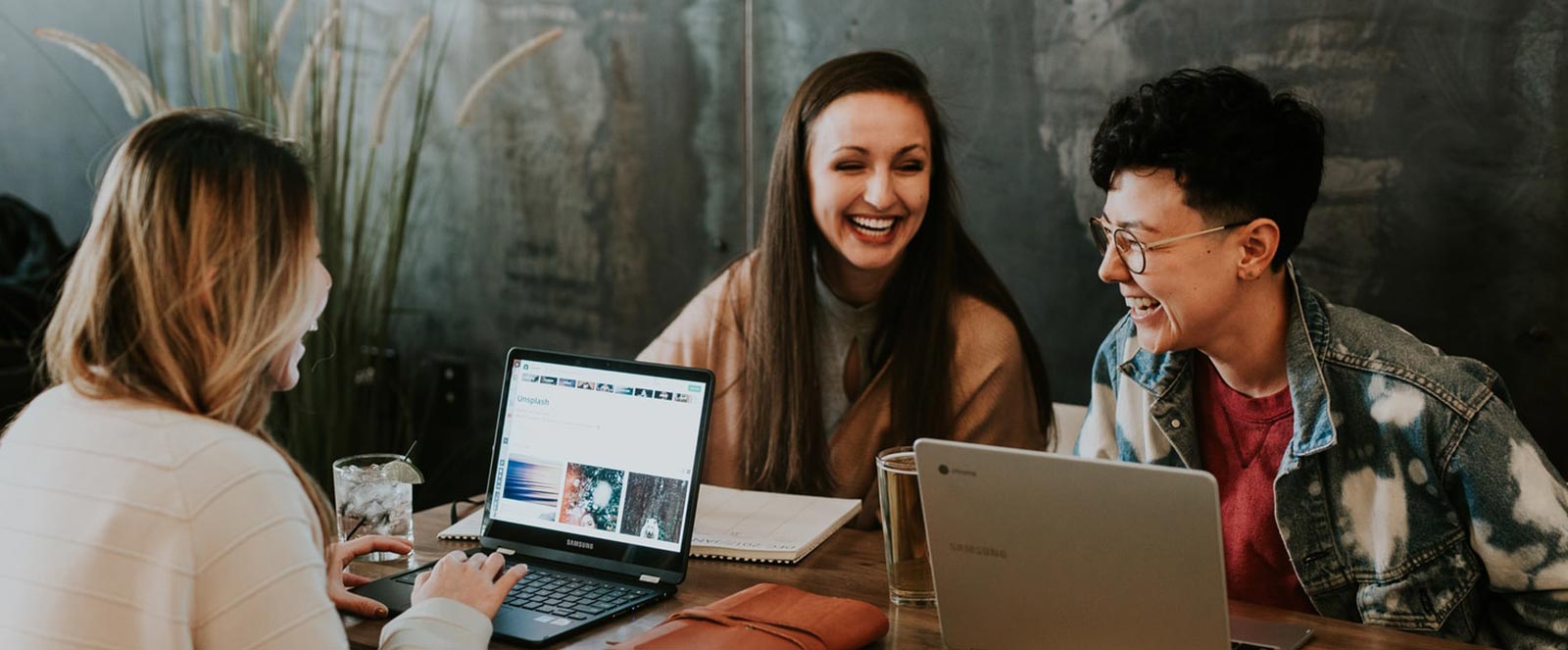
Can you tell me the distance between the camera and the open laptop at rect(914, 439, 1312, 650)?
4.00 feet

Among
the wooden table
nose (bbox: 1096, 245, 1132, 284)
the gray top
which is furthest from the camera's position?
the gray top

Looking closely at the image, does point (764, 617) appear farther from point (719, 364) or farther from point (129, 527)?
point (719, 364)

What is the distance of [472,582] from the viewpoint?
1.48 m

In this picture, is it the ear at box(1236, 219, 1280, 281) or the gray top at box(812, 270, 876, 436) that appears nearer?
the ear at box(1236, 219, 1280, 281)

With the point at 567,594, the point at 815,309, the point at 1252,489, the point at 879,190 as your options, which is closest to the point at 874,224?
the point at 879,190

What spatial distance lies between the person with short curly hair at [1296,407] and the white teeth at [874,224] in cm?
50

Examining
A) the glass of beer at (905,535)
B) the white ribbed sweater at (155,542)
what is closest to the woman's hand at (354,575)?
the white ribbed sweater at (155,542)

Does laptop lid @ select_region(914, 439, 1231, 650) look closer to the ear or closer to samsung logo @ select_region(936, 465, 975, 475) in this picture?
samsung logo @ select_region(936, 465, 975, 475)

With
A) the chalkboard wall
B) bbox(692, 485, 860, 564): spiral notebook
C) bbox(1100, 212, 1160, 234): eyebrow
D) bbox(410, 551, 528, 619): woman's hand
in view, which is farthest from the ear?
bbox(410, 551, 528, 619): woman's hand

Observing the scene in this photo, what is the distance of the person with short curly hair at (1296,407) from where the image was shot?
156 cm

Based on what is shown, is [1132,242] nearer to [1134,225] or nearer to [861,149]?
[1134,225]

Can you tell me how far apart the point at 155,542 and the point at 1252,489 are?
1.30 m

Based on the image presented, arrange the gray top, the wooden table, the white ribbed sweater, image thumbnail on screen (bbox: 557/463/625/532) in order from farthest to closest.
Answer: the gray top
image thumbnail on screen (bbox: 557/463/625/532)
the wooden table
the white ribbed sweater

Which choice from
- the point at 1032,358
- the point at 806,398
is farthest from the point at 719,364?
the point at 1032,358
